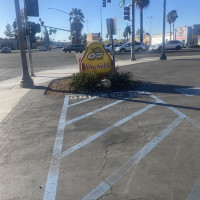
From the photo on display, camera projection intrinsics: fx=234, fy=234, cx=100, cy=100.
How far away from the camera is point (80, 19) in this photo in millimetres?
87312

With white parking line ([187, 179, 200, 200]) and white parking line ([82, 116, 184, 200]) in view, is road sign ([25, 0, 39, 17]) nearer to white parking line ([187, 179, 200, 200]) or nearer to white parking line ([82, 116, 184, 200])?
white parking line ([82, 116, 184, 200])

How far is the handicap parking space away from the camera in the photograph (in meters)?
3.33

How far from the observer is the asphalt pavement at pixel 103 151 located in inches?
132

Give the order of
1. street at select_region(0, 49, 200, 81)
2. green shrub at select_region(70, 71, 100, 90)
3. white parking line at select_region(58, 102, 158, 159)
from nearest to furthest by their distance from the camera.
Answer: white parking line at select_region(58, 102, 158, 159)
green shrub at select_region(70, 71, 100, 90)
street at select_region(0, 49, 200, 81)

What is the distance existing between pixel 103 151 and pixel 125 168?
29.0 inches

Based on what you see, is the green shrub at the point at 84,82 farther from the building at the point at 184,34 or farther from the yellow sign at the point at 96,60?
Answer: the building at the point at 184,34

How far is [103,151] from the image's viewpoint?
177 inches

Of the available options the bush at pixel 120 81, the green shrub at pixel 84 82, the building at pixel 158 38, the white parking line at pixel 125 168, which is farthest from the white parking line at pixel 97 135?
the building at pixel 158 38

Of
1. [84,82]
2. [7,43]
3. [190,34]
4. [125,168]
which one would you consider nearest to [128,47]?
[190,34]

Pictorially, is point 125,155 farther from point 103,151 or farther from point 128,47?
point 128,47

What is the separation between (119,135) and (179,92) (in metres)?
4.88

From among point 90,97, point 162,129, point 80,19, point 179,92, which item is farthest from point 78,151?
point 80,19

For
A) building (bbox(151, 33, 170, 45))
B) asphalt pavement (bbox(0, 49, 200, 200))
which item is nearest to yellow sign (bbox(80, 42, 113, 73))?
asphalt pavement (bbox(0, 49, 200, 200))

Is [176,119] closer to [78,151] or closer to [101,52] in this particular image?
[78,151]
